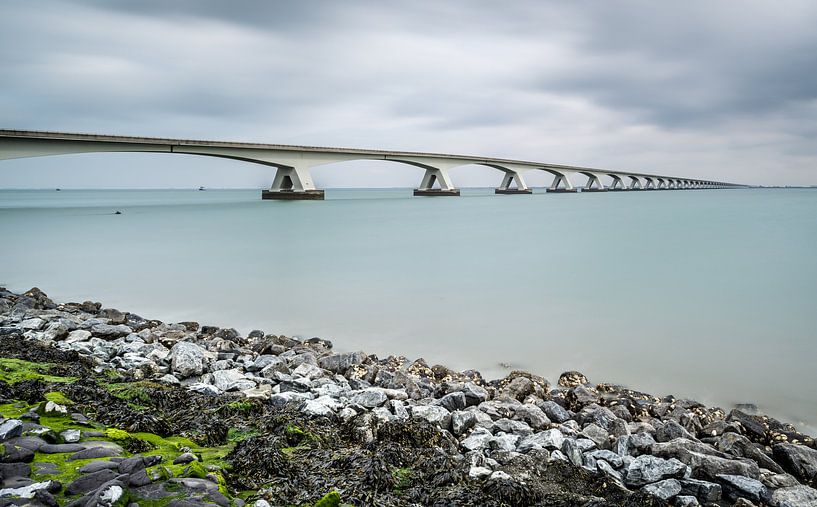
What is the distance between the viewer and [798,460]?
3.55 metres

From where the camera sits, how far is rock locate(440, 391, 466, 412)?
4.52m

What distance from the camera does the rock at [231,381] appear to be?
4750 millimetres

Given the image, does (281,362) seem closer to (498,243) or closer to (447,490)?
(447,490)

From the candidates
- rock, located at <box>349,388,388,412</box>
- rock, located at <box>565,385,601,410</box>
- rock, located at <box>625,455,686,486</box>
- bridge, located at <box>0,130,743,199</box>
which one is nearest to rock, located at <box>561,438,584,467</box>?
rock, located at <box>625,455,686,486</box>

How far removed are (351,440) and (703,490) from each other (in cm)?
213

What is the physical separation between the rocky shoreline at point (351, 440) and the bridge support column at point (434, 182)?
66.3 metres

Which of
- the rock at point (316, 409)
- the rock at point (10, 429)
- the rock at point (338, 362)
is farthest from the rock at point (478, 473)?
the rock at point (338, 362)

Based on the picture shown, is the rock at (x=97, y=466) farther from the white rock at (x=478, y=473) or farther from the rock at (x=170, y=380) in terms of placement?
the rock at (x=170, y=380)

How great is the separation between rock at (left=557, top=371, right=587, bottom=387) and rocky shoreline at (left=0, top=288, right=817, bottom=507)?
3 cm

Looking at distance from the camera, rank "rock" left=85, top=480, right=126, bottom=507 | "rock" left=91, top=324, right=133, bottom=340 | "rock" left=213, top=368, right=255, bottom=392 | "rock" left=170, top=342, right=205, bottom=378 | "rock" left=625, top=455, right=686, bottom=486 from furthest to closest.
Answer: "rock" left=91, top=324, right=133, bottom=340
"rock" left=170, top=342, right=205, bottom=378
"rock" left=213, top=368, right=255, bottom=392
"rock" left=625, top=455, right=686, bottom=486
"rock" left=85, top=480, right=126, bottom=507

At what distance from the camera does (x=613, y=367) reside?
6477 mm

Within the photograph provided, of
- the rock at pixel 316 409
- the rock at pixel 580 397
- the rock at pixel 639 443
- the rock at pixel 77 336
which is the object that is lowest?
the rock at pixel 77 336

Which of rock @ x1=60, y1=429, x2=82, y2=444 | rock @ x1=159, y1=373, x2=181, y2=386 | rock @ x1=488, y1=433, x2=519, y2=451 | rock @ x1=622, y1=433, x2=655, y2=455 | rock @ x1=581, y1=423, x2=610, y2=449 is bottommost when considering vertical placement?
rock @ x1=159, y1=373, x2=181, y2=386

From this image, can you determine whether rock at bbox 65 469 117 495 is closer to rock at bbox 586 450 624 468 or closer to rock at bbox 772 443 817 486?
rock at bbox 586 450 624 468
